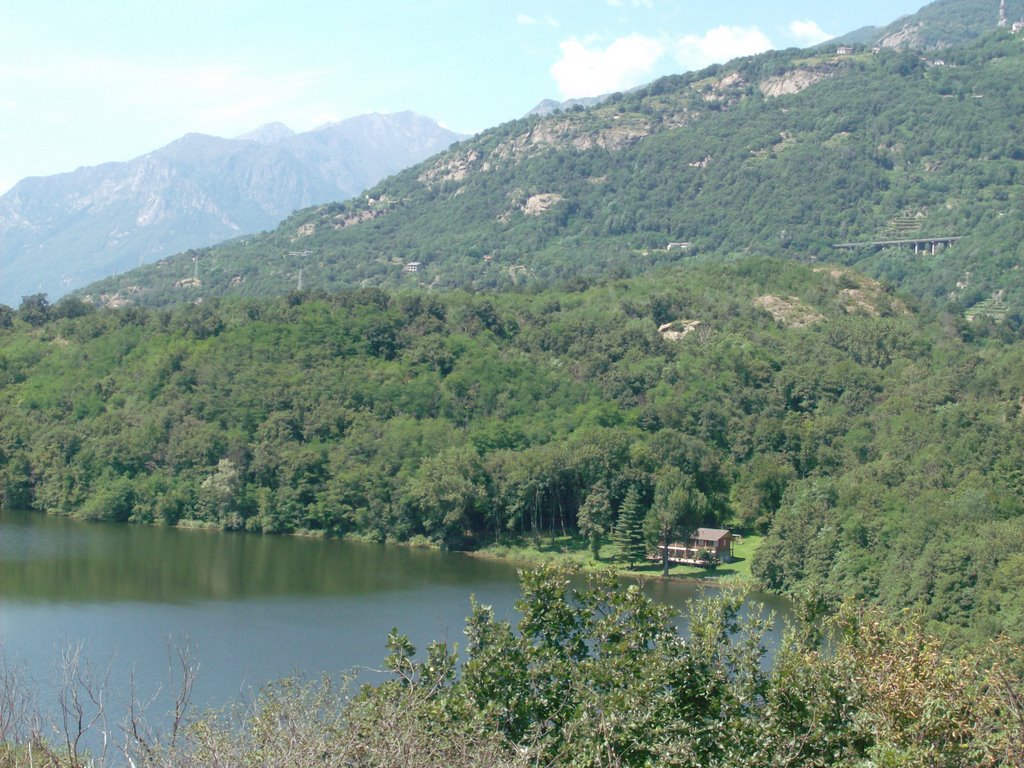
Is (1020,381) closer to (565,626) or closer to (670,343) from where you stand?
(670,343)

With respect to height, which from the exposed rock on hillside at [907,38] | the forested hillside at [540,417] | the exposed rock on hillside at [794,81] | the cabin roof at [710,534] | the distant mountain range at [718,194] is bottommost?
the cabin roof at [710,534]

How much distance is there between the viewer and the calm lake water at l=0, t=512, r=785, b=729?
24.4 meters

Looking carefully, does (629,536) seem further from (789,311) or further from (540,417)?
(789,311)

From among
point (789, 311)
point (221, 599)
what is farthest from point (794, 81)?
point (221, 599)

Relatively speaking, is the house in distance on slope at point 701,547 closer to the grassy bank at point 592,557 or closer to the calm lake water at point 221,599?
the grassy bank at point 592,557

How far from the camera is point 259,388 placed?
4956 centimetres

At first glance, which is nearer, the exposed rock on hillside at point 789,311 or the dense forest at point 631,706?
the dense forest at point 631,706

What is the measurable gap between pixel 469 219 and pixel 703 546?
63.5m

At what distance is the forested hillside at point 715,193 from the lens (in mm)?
84000

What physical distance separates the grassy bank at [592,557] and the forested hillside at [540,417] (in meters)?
0.86

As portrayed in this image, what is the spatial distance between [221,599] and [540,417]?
1922 centimetres

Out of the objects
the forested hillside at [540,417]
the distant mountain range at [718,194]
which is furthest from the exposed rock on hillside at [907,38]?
the forested hillside at [540,417]

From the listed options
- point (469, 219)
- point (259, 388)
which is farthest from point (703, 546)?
point (469, 219)

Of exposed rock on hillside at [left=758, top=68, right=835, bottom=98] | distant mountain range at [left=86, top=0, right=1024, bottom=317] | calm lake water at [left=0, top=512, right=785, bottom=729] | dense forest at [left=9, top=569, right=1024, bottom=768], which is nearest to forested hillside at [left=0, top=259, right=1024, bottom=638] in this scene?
calm lake water at [left=0, top=512, right=785, bottom=729]
